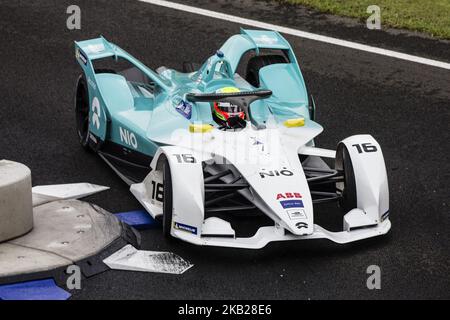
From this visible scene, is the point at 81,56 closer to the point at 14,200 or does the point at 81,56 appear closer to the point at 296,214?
the point at 14,200

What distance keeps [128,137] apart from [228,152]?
121cm

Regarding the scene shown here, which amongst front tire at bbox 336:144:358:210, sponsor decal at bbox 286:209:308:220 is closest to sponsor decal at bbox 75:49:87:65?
front tire at bbox 336:144:358:210

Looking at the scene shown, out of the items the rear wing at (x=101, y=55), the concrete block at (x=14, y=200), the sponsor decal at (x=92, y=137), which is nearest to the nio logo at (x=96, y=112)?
the sponsor decal at (x=92, y=137)

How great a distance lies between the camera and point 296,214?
29.1 ft

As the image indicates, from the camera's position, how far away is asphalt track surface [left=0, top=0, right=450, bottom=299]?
8.77 meters

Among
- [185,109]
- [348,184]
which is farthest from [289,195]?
[185,109]

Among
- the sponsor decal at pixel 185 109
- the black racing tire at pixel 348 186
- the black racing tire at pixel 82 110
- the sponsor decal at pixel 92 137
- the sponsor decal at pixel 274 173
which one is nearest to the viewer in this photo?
the sponsor decal at pixel 274 173

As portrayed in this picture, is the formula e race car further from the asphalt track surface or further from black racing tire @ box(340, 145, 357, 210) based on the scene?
the asphalt track surface

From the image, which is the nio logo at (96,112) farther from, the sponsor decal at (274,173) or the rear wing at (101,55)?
the sponsor decal at (274,173)

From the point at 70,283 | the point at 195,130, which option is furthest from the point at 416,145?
the point at 70,283

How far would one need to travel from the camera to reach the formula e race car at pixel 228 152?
352 inches

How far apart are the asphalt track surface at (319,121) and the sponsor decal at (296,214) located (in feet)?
1.30
